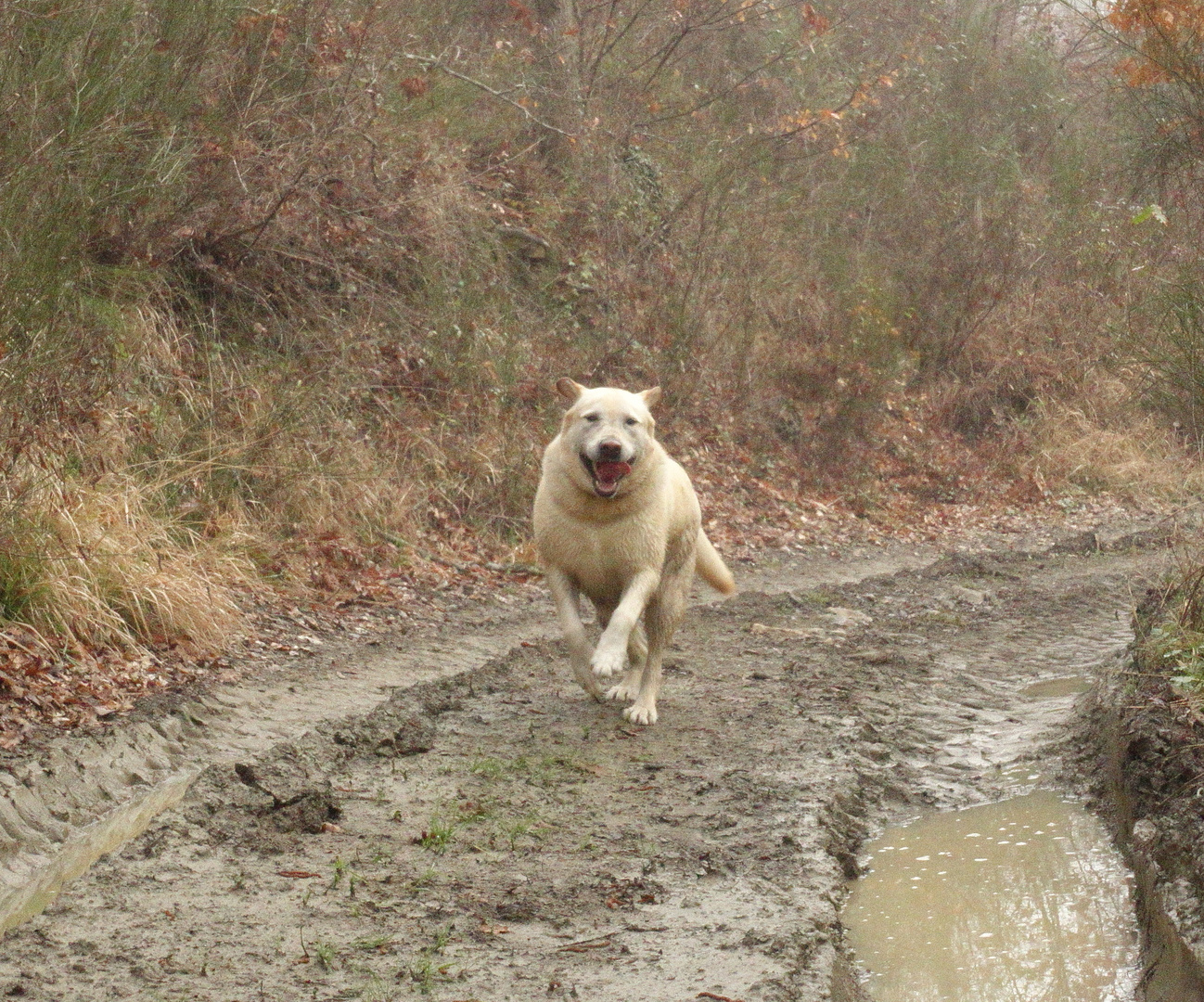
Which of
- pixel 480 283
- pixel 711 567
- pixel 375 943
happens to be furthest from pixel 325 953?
pixel 480 283

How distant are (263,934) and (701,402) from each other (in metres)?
12.4

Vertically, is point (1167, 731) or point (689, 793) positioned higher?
point (1167, 731)

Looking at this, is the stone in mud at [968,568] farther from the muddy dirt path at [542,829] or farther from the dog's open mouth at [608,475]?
the dog's open mouth at [608,475]

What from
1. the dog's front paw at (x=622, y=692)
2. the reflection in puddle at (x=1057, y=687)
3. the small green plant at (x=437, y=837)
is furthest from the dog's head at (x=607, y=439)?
the reflection in puddle at (x=1057, y=687)

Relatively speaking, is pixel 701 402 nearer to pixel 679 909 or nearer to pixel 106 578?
pixel 106 578

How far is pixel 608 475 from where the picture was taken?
19.3 ft

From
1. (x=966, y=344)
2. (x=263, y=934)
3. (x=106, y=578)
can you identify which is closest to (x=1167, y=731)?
(x=263, y=934)

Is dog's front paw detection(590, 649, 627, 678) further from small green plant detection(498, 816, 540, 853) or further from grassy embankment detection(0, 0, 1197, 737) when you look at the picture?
grassy embankment detection(0, 0, 1197, 737)

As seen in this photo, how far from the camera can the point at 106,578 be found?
651 centimetres

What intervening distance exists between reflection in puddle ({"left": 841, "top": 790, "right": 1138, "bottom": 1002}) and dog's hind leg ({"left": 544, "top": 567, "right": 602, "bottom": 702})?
66.1 inches

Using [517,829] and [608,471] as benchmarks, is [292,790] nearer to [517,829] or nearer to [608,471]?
[517,829]

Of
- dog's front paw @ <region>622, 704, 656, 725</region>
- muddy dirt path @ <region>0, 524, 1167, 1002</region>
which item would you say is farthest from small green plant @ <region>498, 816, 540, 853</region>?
dog's front paw @ <region>622, 704, 656, 725</region>

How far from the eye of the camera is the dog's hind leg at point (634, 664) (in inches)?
254

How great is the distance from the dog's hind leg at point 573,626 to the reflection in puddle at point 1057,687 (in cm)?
268
